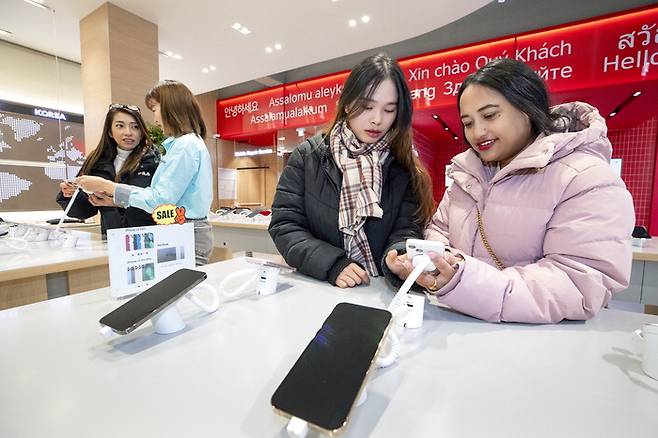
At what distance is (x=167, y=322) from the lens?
2.08 ft

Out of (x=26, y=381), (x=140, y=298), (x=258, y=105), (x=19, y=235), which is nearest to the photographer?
(x=26, y=381)

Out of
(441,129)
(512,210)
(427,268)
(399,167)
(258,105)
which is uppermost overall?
(258,105)

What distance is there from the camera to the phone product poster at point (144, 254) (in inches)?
29.7

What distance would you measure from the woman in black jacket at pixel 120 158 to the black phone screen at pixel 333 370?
1.65m

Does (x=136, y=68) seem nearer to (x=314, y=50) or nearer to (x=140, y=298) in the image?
(x=314, y=50)

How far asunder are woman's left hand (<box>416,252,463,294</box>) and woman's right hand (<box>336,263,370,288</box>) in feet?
0.76

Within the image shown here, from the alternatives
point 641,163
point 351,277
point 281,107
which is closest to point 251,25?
point 281,107

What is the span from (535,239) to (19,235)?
2.77m

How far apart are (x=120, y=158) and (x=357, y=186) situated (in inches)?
61.5

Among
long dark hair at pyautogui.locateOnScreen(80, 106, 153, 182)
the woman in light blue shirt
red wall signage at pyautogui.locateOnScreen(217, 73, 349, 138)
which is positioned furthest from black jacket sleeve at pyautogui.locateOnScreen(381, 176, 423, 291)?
red wall signage at pyautogui.locateOnScreen(217, 73, 349, 138)

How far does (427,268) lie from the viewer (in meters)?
0.69

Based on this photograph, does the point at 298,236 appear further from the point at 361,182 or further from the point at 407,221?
the point at 407,221

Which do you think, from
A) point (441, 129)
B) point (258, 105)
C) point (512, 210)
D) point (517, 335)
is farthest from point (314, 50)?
point (517, 335)

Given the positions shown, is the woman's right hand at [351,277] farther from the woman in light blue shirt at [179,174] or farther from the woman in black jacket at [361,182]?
the woman in light blue shirt at [179,174]
